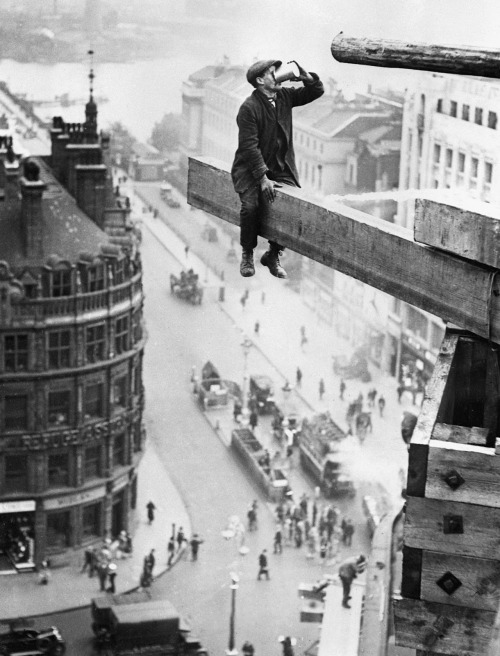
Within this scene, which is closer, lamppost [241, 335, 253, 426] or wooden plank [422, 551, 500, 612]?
wooden plank [422, 551, 500, 612]

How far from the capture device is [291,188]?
29.7 ft

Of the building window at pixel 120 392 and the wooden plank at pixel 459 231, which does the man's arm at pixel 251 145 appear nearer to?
the wooden plank at pixel 459 231

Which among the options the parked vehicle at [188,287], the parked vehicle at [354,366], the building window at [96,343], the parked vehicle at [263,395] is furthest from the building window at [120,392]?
the parked vehicle at [188,287]

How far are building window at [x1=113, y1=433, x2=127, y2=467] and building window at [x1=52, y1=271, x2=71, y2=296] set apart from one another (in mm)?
7045

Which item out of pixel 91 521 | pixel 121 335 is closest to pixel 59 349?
pixel 121 335

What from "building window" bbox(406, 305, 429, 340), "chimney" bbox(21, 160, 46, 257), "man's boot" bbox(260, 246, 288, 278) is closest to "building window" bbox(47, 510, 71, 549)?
"chimney" bbox(21, 160, 46, 257)

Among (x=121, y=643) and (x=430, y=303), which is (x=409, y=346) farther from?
(x=430, y=303)

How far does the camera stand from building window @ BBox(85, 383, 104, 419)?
2063 inches

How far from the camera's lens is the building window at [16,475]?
2046 inches

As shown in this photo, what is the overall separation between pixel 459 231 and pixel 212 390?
65.2m

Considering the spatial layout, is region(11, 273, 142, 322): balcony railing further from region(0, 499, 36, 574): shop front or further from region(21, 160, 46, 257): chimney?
region(0, 499, 36, 574): shop front

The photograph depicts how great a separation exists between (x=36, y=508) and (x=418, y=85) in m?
27.4

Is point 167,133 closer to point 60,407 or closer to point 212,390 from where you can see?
point 212,390

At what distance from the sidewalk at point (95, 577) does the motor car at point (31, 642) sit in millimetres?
4177
